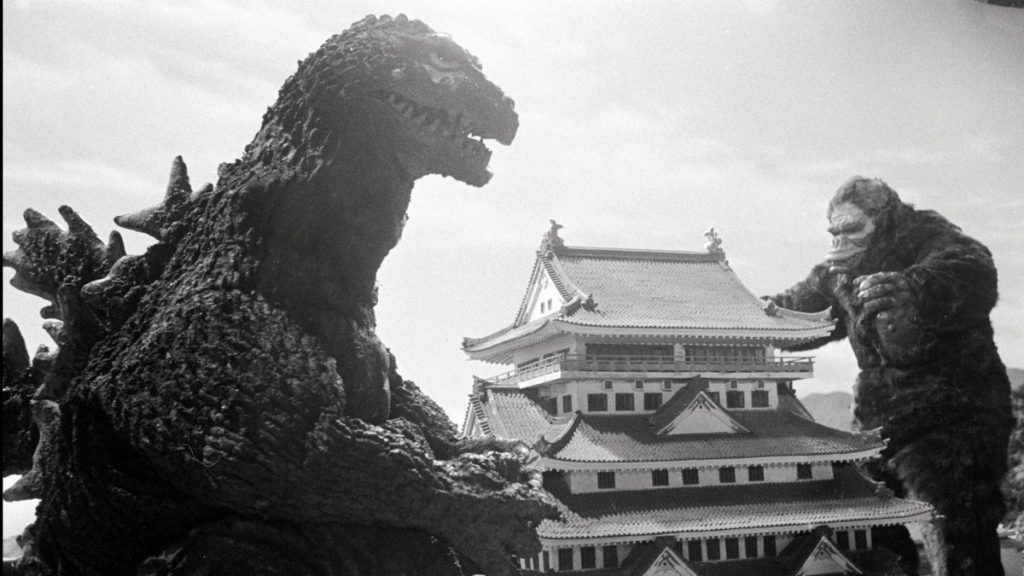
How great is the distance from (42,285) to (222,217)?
74 centimetres

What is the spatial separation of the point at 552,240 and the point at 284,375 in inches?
358

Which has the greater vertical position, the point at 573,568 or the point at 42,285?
the point at 42,285

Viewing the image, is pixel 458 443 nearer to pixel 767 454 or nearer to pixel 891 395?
pixel 767 454

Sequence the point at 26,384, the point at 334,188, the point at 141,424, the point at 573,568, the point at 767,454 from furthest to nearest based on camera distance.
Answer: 1. the point at 767,454
2. the point at 573,568
3. the point at 26,384
4. the point at 334,188
5. the point at 141,424

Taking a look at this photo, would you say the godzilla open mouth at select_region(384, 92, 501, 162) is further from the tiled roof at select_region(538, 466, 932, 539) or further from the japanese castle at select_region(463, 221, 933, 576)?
the tiled roof at select_region(538, 466, 932, 539)

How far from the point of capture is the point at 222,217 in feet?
7.34

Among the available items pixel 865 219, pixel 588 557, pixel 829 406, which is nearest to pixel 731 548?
pixel 588 557

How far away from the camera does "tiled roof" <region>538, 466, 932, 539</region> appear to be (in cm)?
873

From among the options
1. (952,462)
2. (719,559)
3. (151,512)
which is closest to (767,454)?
(719,559)

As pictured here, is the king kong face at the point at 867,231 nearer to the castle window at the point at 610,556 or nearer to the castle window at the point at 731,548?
the castle window at the point at 731,548

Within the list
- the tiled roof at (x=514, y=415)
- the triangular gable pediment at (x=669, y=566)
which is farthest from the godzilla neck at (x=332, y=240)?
the tiled roof at (x=514, y=415)

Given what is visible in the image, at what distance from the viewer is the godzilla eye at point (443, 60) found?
2322 mm

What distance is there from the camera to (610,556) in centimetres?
898

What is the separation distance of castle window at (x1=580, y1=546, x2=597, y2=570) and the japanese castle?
1cm
